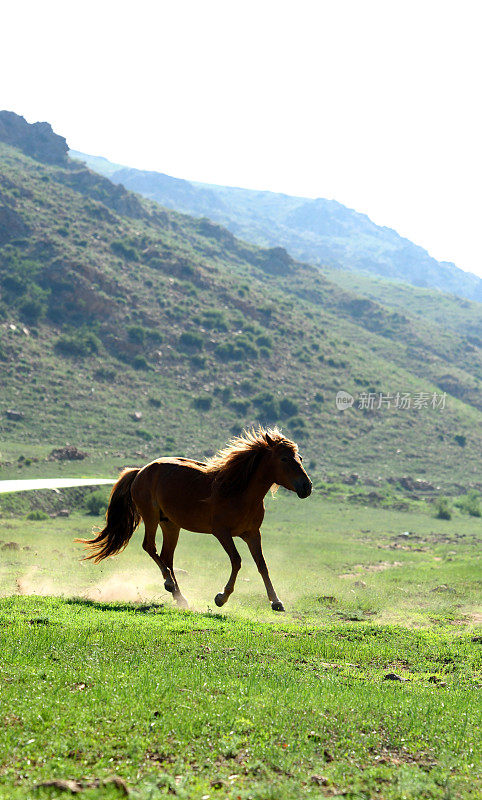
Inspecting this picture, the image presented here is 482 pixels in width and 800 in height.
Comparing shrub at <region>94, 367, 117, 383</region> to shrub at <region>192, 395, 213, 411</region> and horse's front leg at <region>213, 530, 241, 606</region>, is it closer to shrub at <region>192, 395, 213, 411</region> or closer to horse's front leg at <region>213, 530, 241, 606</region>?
shrub at <region>192, 395, 213, 411</region>

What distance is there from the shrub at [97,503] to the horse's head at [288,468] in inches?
909

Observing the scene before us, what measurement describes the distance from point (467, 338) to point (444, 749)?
125 m

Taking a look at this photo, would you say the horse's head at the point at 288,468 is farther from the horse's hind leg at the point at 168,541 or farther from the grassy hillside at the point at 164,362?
the grassy hillside at the point at 164,362

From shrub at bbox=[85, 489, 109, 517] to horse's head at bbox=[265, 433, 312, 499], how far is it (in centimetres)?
2309

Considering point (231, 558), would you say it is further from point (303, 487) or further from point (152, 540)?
point (152, 540)

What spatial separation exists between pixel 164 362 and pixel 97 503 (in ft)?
123

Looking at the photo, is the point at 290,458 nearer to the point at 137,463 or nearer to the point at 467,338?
the point at 137,463

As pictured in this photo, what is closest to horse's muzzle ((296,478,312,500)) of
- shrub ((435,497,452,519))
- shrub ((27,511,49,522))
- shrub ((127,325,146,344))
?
shrub ((27,511,49,522))

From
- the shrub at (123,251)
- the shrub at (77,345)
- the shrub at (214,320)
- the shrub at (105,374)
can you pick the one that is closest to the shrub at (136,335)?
the shrub at (77,345)

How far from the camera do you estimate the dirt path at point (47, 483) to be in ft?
116

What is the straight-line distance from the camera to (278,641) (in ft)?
31.1

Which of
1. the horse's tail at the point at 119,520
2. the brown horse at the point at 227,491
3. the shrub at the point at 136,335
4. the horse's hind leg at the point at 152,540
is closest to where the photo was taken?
the brown horse at the point at 227,491

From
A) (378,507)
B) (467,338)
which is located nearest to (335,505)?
(378,507)

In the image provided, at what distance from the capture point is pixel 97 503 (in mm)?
33375
